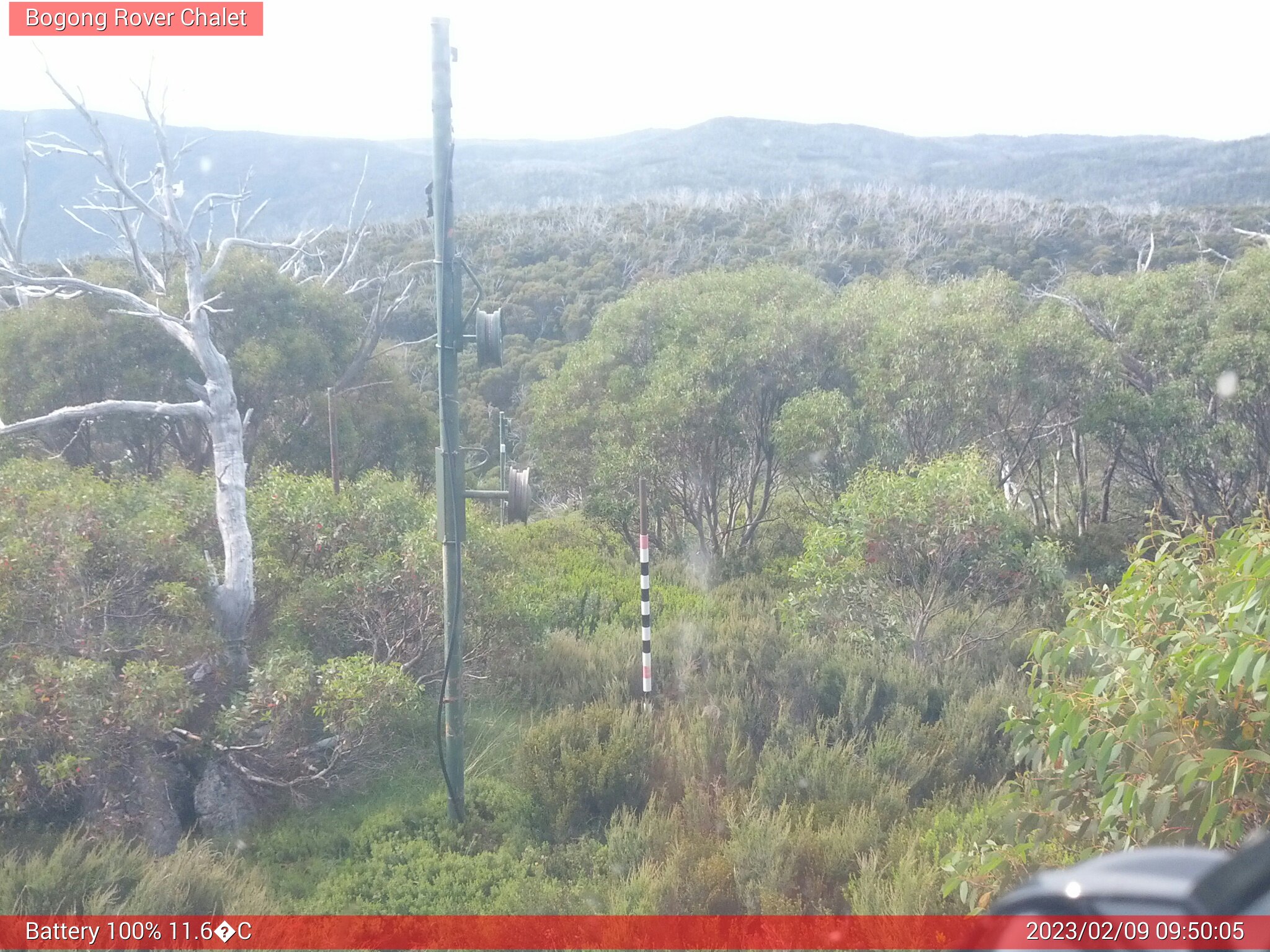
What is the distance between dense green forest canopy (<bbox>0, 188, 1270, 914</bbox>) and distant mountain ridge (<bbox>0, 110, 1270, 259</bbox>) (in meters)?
29.7

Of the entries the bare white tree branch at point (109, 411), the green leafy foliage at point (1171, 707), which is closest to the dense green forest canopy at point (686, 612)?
the green leafy foliage at point (1171, 707)

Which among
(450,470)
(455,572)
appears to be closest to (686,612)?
(455,572)

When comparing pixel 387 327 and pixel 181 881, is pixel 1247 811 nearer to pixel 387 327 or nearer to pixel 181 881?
pixel 181 881

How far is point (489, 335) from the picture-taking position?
5840 millimetres

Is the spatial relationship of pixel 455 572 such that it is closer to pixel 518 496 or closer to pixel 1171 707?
pixel 518 496

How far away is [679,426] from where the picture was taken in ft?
44.5

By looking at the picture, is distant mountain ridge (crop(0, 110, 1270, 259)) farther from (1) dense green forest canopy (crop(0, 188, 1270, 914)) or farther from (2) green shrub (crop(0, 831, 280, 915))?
(2) green shrub (crop(0, 831, 280, 915))

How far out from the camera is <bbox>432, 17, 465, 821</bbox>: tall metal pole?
585 centimetres

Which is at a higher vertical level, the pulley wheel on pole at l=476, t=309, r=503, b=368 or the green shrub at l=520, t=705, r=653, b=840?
the pulley wheel on pole at l=476, t=309, r=503, b=368

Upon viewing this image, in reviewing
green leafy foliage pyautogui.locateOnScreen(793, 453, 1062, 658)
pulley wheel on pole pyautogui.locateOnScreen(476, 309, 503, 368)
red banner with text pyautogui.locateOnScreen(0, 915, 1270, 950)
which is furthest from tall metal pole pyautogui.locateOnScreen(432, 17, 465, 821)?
green leafy foliage pyautogui.locateOnScreen(793, 453, 1062, 658)

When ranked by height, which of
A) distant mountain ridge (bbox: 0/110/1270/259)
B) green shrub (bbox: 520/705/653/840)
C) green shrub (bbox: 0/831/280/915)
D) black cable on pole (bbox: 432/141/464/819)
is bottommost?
green shrub (bbox: 520/705/653/840)

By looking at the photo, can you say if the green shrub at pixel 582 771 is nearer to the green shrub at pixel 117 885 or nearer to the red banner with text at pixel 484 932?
the red banner with text at pixel 484 932

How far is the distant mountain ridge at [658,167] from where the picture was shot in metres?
51.0

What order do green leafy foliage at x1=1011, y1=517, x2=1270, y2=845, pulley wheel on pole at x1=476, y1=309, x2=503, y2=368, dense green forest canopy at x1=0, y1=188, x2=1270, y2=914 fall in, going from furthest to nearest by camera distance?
1. pulley wheel on pole at x1=476, y1=309, x2=503, y2=368
2. dense green forest canopy at x1=0, y1=188, x2=1270, y2=914
3. green leafy foliage at x1=1011, y1=517, x2=1270, y2=845
